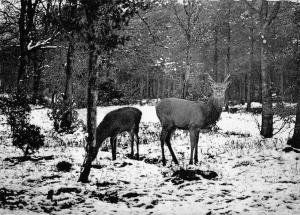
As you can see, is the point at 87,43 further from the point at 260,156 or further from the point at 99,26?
the point at 260,156

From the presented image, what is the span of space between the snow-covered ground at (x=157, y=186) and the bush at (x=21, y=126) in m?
→ 0.53

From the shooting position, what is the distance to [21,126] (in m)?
8.78

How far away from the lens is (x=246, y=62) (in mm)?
36188

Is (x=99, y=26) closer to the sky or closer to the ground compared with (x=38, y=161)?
closer to the sky

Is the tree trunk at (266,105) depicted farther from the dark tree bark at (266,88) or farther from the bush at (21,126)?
the bush at (21,126)

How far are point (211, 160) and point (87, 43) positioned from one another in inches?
186

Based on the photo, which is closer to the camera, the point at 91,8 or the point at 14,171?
the point at 91,8

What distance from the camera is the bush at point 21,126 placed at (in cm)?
827

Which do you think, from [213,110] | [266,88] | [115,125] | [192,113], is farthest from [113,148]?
[266,88]

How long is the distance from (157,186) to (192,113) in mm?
2801

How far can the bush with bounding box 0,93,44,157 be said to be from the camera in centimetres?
827

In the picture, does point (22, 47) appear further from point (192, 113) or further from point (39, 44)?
point (192, 113)

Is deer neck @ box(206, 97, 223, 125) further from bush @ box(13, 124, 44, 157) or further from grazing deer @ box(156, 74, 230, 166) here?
bush @ box(13, 124, 44, 157)

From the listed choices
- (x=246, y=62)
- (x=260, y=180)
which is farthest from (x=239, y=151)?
(x=246, y=62)
